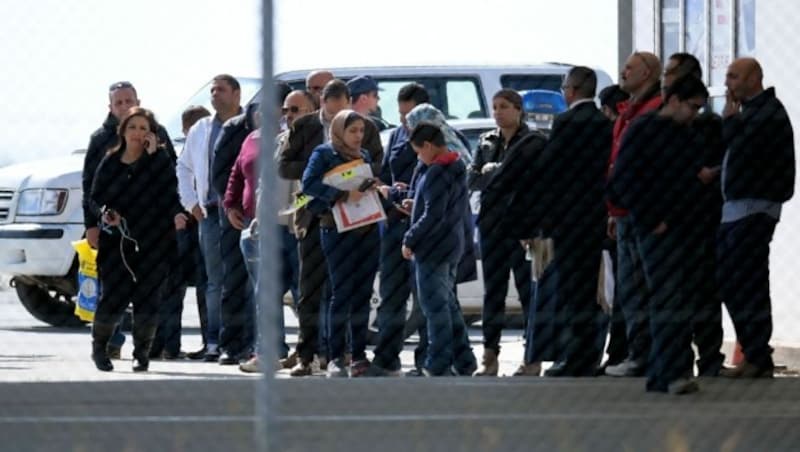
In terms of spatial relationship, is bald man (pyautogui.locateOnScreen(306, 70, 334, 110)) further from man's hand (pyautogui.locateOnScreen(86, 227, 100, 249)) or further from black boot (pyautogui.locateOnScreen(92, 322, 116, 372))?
black boot (pyautogui.locateOnScreen(92, 322, 116, 372))

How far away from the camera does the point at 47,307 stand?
16.3 meters

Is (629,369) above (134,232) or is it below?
below

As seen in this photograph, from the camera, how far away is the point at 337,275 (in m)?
11.2

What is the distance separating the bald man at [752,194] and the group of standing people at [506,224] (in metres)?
0.01

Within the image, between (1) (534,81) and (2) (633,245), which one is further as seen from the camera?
(1) (534,81)

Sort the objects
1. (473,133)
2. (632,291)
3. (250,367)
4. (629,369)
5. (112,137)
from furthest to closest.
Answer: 1. (473,133)
2. (112,137)
3. (250,367)
4. (629,369)
5. (632,291)

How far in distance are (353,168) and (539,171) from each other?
996 millimetres

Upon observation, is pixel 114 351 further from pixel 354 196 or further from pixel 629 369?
pixel 629 369

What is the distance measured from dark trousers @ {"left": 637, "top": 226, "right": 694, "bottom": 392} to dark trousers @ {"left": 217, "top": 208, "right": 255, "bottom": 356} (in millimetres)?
3506

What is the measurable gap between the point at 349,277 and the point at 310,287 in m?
0.50

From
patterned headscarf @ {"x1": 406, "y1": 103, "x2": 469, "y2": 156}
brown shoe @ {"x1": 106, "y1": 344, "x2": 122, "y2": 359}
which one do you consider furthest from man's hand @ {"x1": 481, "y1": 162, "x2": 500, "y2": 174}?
brown shoe @ {"x1": 106, "y1": 344, "x2": 122, "y2": 359}

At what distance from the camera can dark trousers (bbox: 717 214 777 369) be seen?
10680mm

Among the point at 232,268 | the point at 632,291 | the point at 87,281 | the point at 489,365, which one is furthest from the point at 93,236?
the point at 632,291

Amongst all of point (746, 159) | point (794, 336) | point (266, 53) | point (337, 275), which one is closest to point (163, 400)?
point (337, 275)
